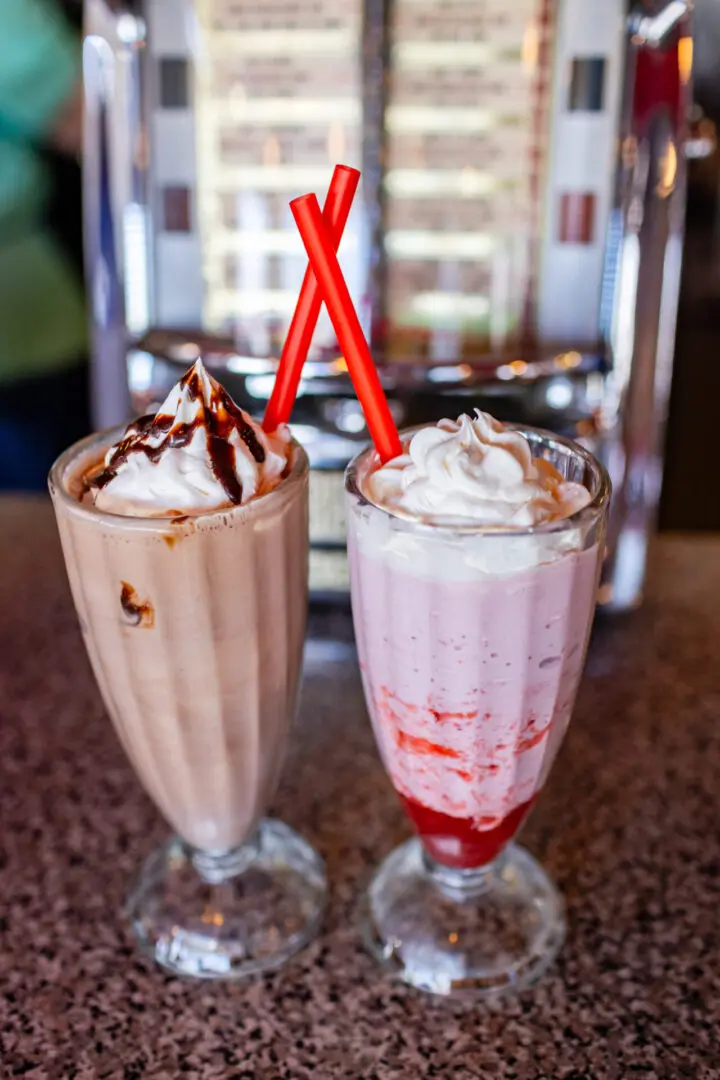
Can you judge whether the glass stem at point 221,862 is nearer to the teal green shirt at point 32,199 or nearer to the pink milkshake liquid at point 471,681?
the pink milkshake liquid at point 471,681

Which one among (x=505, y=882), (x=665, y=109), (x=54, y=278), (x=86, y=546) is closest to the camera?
(x=86, y=546)

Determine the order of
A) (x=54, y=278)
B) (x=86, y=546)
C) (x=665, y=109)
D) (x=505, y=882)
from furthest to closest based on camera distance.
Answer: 1. (x=54, y=278)
2. (x=665, y=109)
3. (x=505, y=882)
4. (x=86, y=546)


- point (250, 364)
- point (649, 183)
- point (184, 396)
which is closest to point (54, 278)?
point (250, 364)

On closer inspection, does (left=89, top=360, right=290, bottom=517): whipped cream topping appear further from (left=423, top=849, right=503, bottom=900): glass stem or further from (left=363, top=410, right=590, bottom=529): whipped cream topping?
(left=423, top=849, right=503, bottom=900): glass stem

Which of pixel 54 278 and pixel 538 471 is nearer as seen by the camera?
pixel 538 471

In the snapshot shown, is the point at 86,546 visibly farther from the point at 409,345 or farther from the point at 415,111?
the point at 415,111

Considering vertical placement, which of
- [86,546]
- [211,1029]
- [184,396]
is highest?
[184,396]

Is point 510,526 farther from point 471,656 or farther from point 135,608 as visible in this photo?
point 135,608
